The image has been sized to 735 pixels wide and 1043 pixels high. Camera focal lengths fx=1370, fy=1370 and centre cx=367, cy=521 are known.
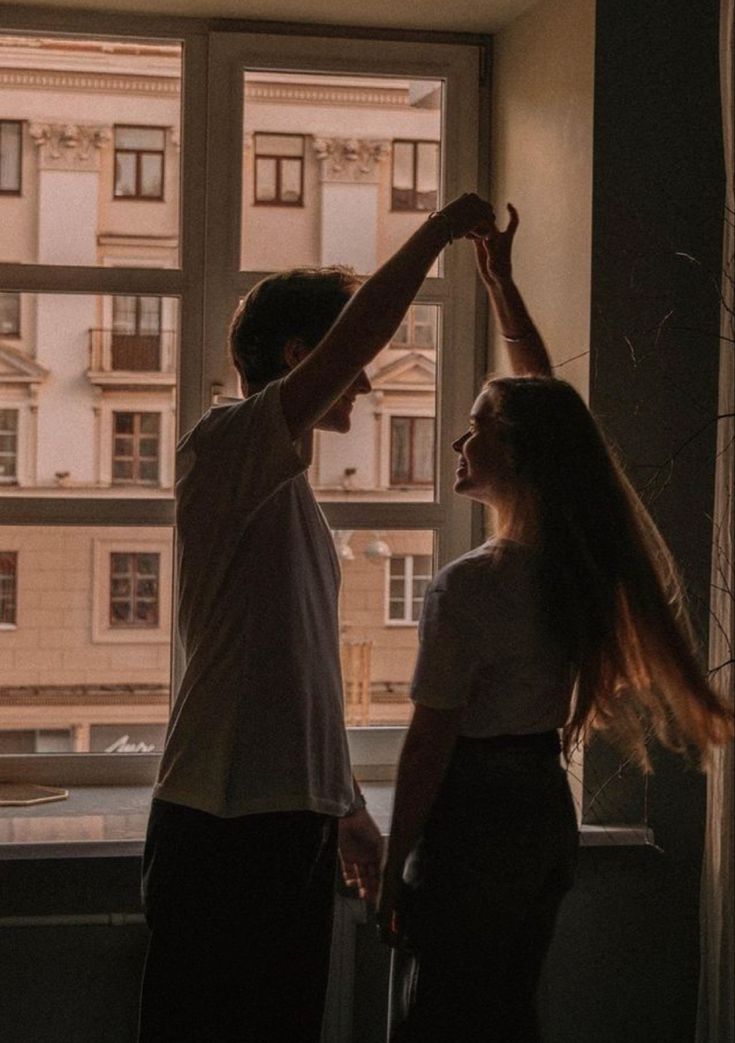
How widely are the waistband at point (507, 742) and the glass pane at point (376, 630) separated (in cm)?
123

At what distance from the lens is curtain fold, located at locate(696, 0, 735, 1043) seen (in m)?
2.32

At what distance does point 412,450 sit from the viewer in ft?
10.0

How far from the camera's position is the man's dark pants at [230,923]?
1620mm

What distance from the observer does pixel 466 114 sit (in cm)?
304

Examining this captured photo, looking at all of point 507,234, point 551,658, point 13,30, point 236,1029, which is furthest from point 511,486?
point 13,30

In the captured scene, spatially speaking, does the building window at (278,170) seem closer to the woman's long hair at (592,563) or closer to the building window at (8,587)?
the building window at (8,587)

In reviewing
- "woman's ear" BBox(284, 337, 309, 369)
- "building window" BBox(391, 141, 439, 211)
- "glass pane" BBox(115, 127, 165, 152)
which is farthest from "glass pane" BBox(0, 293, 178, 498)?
"woman's ear" BBox(284, 337, 309, 369)

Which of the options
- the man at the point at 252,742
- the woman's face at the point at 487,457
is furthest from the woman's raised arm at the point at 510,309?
the man at the point at 252,742

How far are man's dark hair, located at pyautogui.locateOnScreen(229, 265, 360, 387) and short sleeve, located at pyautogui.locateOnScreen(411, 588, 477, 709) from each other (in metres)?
0.37

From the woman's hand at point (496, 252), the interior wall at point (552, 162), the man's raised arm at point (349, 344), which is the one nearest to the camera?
the man's raised arm at point (349, 344)

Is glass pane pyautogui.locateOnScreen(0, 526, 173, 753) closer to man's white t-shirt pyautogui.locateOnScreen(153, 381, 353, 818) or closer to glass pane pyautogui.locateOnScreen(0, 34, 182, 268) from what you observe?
glass pane pyautogui.locateOnScreen(0, 34, 182, 268)

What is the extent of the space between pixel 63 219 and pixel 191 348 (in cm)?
38

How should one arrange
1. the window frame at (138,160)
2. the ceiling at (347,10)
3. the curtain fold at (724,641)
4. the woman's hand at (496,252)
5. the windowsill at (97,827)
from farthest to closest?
1. the window frame at (138,160)
2. the ceiling at (347,10)
3. the windowsill at (97,827)
4. the curtain fold at (724,641)
5. the woman's hand at (496,252)

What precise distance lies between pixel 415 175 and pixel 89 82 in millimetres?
728
